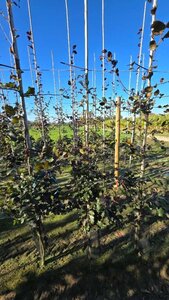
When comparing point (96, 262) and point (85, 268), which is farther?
point (96, 262)

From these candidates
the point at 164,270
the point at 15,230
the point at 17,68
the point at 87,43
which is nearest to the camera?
the point at 17,68

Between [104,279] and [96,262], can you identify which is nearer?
[104,279]

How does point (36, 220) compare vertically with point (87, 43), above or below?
below

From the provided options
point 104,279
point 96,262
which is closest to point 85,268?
point 96,262

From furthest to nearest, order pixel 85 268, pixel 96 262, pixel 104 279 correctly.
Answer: pixel 96 262 < pixel 85 268 < pixel 104 279

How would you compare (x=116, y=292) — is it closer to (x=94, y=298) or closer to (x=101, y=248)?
(x=94, y=298)

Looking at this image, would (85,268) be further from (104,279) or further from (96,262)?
(104,279)

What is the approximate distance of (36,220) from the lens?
2621mm

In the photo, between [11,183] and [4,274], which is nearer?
[11,183]

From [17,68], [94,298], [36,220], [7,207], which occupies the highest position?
[17,68]

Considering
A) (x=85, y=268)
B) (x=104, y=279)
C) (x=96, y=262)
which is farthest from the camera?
(x=96, y=262)

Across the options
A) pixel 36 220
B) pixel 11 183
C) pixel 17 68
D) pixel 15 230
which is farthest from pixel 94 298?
pixel 17 68

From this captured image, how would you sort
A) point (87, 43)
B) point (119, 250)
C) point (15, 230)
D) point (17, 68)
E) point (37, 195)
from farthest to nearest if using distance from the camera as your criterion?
point (15, 230)
point (87, 43)
point (119, 250)
point (37, 195)
point (17, 68)

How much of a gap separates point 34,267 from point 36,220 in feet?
3.44
